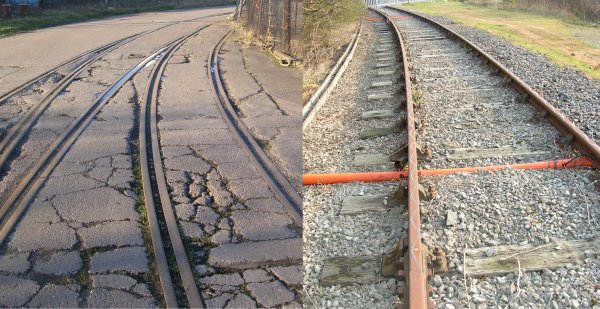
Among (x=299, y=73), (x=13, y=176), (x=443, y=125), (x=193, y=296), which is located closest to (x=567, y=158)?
(x=443, y=125)

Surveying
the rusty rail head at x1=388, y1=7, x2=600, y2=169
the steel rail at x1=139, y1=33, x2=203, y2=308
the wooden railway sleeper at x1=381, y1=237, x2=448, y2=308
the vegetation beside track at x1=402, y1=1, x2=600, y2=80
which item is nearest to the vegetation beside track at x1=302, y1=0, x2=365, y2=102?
the rusty rail head at x1=388, y1=7, x2=600, y2=169

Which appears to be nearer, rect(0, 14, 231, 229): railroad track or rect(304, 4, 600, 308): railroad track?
rect(304, 4, 600, 308): railroad track

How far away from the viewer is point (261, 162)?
580 cm

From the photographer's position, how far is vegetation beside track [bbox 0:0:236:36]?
19.4 m

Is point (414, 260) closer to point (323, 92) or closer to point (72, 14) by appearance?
point (323, 92)

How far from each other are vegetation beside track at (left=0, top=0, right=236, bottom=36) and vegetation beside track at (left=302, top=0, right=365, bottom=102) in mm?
10128

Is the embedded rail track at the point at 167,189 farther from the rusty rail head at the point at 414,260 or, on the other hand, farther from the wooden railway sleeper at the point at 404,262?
the wooden railway sleeper at the point at 404,262

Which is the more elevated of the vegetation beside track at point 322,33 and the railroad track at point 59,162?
the vegetation beside track at point 322,33

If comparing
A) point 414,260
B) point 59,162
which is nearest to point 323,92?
point 59,162

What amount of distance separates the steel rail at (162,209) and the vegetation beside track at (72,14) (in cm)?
1224

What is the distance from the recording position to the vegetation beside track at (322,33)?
36.3 feet

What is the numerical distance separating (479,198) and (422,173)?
2.35 ft

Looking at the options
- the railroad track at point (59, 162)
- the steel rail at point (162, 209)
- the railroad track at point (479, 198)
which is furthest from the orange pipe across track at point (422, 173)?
the railroad track at point (59, 162)

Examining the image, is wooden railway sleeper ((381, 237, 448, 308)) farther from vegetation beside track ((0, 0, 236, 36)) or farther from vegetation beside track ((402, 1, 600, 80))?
vegetation beside track ((0, 0, 236, 36))
